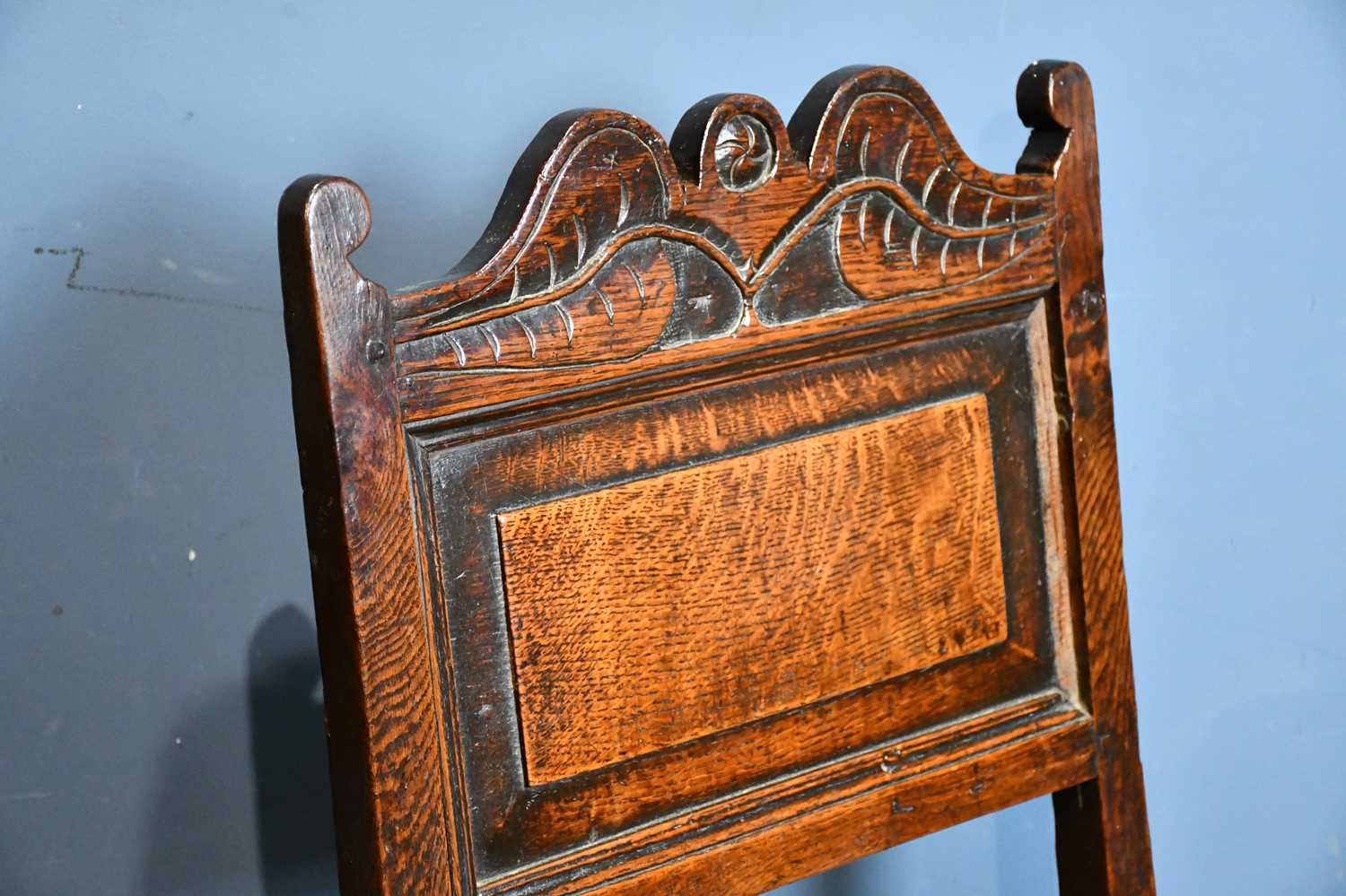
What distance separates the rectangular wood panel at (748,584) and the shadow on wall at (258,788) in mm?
384

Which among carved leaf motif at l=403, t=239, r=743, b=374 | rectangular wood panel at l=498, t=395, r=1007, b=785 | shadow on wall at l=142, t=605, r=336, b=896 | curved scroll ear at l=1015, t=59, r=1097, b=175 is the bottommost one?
shadow on wall at l=142, t=605, r=336, b=896


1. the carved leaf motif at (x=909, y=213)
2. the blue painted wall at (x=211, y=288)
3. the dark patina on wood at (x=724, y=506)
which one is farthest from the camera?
the blue painted wall at (x=211, y=288)

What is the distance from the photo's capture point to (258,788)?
99 cm

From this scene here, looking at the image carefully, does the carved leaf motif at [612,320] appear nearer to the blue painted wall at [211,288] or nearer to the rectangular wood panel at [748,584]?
the rectangular wood panel at [748,584]

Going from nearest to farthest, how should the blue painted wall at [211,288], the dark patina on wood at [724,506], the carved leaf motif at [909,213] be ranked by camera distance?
the dark patina on wood at [724,506]
the carved leaf motif at [909,213]
the blue painted wall at [211,288]

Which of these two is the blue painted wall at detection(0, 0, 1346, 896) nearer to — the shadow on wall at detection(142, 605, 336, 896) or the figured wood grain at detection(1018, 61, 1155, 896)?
the shadow on wall at detection(142, 605, 336, 896)

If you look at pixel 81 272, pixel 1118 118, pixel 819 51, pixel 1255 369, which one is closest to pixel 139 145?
pixel 81 272

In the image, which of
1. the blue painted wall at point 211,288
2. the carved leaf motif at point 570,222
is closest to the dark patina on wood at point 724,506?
the carved leaf motif at point 570,222

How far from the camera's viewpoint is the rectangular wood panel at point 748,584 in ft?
2.18

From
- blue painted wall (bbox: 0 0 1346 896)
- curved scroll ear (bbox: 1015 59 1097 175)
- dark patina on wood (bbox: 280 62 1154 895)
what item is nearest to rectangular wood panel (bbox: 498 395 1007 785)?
dark patina on wood (bbox: 280 62 1154 895)

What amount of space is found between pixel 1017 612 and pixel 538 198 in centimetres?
39

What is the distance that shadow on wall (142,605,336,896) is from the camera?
→ 959 millimetres

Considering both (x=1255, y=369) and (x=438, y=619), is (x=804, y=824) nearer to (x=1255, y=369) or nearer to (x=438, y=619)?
(x=438, y=619)

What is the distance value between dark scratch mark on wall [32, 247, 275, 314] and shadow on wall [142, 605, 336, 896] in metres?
0.21
